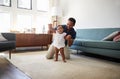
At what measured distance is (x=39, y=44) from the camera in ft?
15.6

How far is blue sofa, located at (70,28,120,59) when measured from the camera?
2874 millimetres

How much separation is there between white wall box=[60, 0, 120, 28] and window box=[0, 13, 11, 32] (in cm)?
213

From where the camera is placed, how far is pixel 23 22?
5.19 metres

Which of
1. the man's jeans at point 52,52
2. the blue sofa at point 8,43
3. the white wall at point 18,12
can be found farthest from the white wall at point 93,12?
the blue sofa at point 8,43

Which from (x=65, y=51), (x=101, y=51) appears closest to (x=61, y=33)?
(x=65, y=51)

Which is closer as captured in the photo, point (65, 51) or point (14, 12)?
point (65, 51)

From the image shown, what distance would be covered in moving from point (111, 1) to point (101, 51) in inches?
65.0

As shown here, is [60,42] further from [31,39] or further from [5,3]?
[5,3]

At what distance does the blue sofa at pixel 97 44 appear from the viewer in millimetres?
2874

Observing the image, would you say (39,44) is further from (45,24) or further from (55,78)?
(55,78)

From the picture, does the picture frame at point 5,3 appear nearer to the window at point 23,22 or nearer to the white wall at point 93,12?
the window at point 23,22

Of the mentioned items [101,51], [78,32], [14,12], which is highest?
[14,12]

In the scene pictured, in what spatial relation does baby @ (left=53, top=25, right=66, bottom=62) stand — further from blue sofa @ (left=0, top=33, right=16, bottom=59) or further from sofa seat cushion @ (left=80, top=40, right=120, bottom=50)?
blue sofa @ (left=0, top=33, right=16, bottom=59)

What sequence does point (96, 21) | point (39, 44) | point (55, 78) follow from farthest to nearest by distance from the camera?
1. point (39, 44)
2. point (96, 21)
3. point (55, 78)
